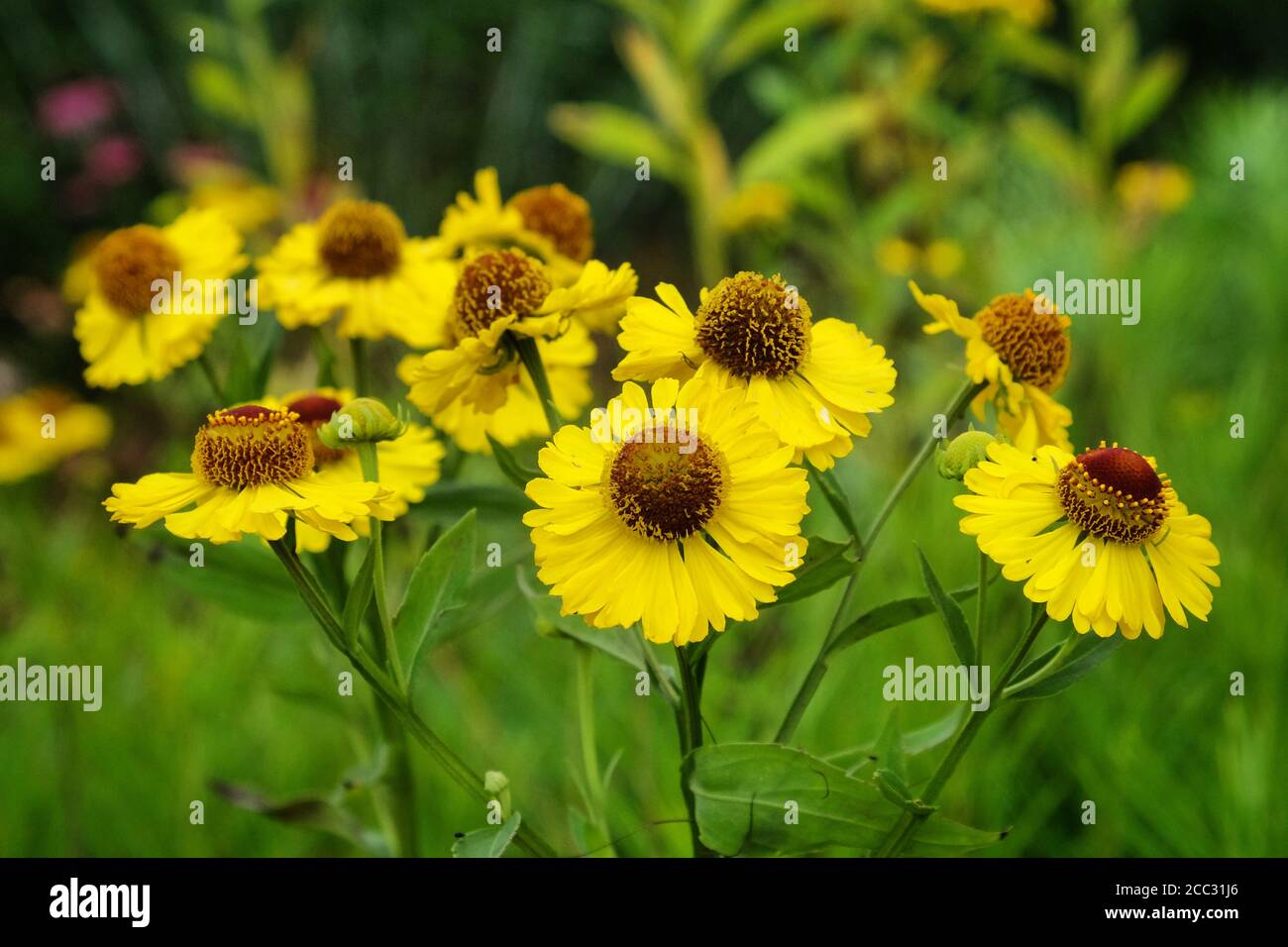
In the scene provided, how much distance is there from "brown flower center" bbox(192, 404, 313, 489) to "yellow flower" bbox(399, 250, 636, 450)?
68 millimetres

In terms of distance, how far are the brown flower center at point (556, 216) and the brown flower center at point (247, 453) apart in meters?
0.24

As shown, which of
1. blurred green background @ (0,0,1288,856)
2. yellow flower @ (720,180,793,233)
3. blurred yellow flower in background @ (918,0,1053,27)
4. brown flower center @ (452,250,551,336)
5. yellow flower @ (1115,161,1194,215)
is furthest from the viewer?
yellow flower @ (1115,161,1194,215)

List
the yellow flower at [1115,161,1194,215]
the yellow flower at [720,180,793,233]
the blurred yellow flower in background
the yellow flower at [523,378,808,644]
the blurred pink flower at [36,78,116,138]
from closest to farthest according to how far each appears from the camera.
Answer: the yellow flower at [523,378,808,644]
the yellow flower at [720,180,793,233]
the blurred yellow flower in background
the yellow flower at [1115,161,1194,215]
the blurred pink flower at [36,78,116,138]

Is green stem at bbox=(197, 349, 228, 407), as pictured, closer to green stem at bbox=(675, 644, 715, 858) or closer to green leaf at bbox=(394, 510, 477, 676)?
green leaf at bbox=(394, 510, 477, 676)

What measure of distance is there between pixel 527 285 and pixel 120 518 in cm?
22

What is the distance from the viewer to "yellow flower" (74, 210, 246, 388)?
2.48 feet

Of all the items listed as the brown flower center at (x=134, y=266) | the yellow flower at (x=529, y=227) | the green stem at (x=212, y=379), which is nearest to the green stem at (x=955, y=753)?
the yellow flower at (x=529, y=227)

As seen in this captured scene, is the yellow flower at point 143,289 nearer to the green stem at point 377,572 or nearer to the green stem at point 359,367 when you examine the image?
the green stem at point 359,367

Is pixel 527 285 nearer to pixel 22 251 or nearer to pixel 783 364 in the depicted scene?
pixel 783 364

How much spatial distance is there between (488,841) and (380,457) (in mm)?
236

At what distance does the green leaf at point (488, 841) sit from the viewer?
1.65 ft

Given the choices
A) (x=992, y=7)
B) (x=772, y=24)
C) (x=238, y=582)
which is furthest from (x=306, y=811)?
(x=992, y=7)

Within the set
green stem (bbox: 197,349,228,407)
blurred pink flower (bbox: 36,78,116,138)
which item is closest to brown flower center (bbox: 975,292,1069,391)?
green stem (bbox: 197,349,228,407)

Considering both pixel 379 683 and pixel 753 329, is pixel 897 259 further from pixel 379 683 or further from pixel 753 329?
pixel 379 683
